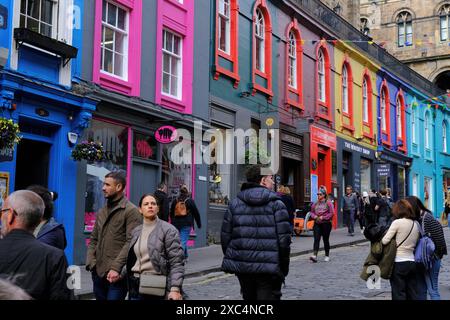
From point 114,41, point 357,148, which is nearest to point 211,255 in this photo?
point 114,41

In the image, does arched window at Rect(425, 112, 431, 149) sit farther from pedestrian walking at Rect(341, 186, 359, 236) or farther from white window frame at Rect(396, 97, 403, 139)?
pedestrian walking at Rect(341, 186, 359, 236)

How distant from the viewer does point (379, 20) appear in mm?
47938

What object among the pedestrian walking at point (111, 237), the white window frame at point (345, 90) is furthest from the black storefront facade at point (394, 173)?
the pedestrian walking at point (111, 237)

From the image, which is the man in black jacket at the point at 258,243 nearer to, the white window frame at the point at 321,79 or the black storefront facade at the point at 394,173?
the white window frame at the point at 321,79

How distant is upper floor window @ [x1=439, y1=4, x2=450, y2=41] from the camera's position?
44356 mm

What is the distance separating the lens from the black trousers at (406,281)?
6.66 metres

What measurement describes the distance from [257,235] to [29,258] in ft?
9.12

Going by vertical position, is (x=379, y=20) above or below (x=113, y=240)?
above

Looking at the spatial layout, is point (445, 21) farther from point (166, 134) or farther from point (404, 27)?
point (166, 134)

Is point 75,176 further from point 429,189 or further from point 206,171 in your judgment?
point 429,189

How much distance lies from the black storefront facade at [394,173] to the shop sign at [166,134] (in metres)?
15.5
